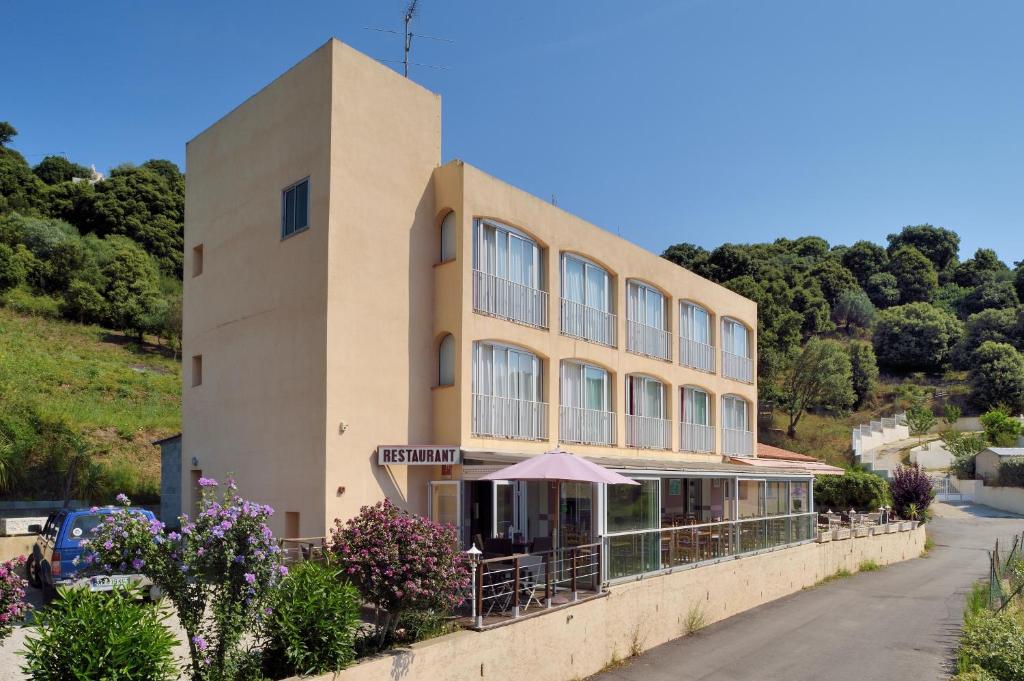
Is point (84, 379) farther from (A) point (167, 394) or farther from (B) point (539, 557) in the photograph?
(B) point (539, 557)

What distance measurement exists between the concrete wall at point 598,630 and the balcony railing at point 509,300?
6.70 m

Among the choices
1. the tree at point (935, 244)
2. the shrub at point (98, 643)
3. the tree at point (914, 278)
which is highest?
the tree at point (935, 244)

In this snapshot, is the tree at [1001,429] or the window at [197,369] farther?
the tree at [1001,429]

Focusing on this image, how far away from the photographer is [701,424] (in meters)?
28.6

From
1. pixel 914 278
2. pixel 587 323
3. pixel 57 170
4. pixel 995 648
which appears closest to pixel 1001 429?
pixel 914 278

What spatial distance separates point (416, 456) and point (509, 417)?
3.09 meters

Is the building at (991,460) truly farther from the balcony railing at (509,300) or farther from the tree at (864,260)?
the tree at (864,260)

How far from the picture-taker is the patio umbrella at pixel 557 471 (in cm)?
1504

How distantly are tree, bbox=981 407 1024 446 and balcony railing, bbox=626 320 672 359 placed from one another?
4803 cm

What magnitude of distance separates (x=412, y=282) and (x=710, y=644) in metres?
9.72

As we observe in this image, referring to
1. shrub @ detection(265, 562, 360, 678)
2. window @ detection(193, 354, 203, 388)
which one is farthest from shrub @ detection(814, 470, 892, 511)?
shrub @ detection(265, 562, 360, 678)

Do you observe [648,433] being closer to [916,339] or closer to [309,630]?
[309,630]

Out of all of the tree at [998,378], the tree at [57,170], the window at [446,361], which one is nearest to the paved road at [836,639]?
the window at [446,361]

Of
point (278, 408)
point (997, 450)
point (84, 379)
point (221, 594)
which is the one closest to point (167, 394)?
point (84, 379)
